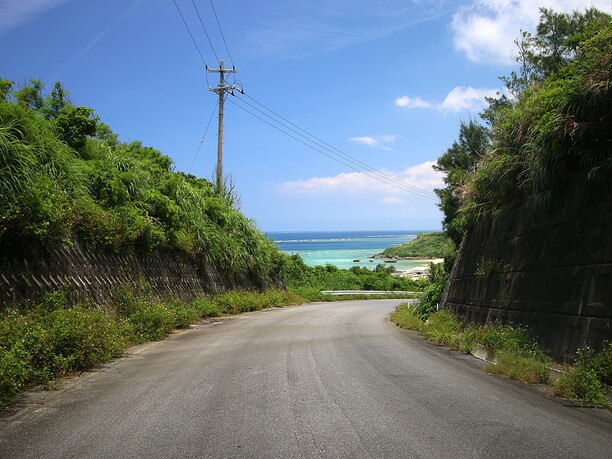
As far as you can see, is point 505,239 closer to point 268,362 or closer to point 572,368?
point 572,368

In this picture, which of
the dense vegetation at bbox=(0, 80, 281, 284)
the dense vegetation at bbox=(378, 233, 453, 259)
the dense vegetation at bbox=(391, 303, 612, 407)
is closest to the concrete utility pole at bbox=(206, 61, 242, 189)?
the dense vegetation at bbox=(0, 80, 281, 284)

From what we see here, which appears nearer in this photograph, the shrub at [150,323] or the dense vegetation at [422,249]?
the shrub at [150,323]

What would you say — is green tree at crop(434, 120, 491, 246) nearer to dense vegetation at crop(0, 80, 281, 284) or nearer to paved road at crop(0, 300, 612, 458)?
dense vegetation at crop(0, 80, 281, 284)

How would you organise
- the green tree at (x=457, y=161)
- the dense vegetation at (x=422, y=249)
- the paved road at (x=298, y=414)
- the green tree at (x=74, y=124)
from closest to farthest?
the paved road at (x=298, y=414), the green tree at (x=74, y=124), the green tree at (x=457, y=161), the dense vegetation at (x=422, y=249)

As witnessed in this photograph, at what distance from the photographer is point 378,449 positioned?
4.76 m

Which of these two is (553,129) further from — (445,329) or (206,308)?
(206,308)

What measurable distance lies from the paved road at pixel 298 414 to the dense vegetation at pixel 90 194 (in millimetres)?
3293

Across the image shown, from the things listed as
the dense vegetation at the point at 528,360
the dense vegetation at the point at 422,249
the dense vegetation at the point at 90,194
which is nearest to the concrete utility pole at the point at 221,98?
the dense vegetation at the point at 90,194

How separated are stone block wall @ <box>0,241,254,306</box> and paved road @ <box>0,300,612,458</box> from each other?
2.17 meters

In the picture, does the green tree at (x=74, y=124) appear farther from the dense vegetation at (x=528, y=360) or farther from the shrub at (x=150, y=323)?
the dense vegetation at (x=528, y=360)

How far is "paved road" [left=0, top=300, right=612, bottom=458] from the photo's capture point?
4855 millimetres

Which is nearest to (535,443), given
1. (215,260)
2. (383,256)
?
(215,260)

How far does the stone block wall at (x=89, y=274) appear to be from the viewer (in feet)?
29.9

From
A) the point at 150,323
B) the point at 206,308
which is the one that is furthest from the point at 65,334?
the point at 206,308
